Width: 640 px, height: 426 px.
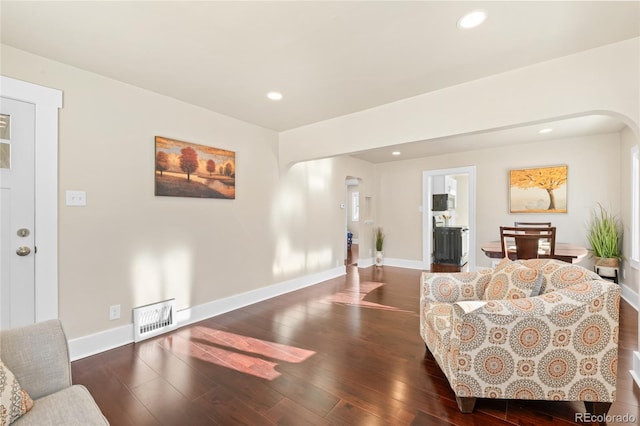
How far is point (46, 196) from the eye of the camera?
2248mm

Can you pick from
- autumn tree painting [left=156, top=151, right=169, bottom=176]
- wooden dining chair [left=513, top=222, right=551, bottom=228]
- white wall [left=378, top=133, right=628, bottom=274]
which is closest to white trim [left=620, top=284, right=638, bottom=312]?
white wall [left=378, top=133, right=628, bottom=274]

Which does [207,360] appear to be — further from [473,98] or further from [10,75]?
[473,98]

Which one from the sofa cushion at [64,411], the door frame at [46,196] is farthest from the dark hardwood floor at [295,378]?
the sofa cushion at [64,411]

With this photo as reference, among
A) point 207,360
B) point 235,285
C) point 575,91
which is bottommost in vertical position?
point 207,360

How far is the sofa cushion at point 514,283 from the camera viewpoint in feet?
5.80

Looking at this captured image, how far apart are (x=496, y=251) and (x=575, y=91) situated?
1.72 meters

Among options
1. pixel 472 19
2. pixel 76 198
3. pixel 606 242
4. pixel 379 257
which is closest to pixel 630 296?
pixel 606 242

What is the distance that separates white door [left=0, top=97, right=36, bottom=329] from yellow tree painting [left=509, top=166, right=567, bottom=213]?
6.38 m

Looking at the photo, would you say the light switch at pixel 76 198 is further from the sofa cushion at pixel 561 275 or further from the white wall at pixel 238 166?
the sofa cushion at pixel 561 275

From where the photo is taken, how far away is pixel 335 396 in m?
1.88

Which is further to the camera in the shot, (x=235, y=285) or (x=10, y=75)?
(x=235, y=285)

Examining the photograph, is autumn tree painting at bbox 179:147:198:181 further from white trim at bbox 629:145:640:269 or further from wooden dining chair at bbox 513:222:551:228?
white trim at bbox 629:145:640:269

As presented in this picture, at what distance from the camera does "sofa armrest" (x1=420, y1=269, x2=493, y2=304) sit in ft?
7.38

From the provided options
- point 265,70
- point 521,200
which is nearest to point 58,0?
point 265,70
